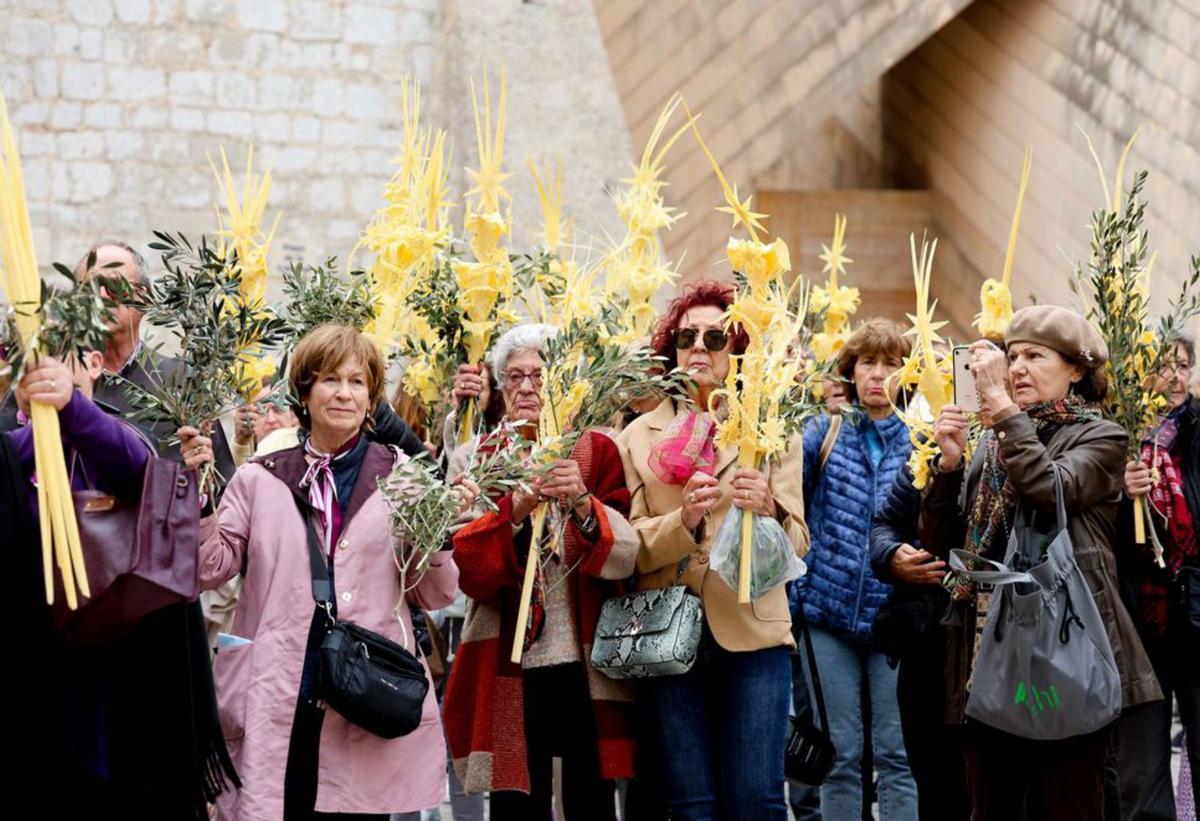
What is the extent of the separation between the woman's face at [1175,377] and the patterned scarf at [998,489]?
0.89 metres

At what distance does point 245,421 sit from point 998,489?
233cm

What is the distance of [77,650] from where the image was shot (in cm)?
474

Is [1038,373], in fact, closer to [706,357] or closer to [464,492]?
[706,357]

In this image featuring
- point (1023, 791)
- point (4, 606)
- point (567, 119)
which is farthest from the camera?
point (567, 119)

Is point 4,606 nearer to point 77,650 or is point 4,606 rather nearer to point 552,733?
point 77,650

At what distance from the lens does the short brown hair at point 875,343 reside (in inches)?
288

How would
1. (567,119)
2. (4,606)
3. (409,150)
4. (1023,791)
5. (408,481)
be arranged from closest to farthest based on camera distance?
(4,606) < (408,481) < (1023,791) < (409,150) < (567,119)

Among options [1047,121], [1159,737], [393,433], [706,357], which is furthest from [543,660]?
[1047,121]

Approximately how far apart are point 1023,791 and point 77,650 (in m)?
2.70

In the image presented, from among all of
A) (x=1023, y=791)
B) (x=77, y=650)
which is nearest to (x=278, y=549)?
(x=77, y=650)

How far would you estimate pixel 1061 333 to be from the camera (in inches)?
231

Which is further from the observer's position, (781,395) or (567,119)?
(567,119)

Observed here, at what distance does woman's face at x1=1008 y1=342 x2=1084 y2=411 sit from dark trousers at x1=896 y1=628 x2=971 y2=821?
1.04 metres

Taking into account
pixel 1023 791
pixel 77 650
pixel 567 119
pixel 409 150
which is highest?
pixel 567 119
